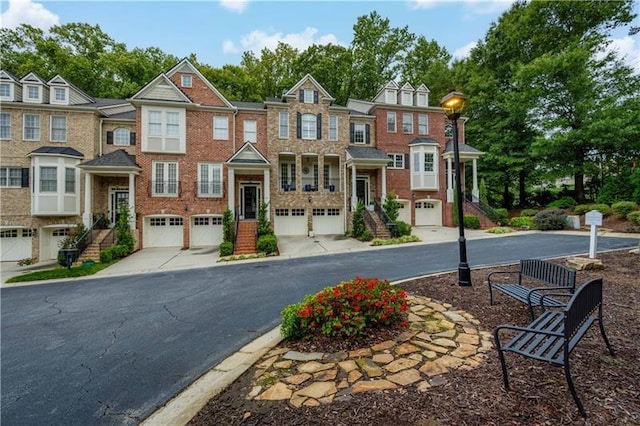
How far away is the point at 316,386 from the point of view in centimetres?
281

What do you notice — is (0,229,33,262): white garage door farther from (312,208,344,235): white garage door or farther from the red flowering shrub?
the red flowering shrub

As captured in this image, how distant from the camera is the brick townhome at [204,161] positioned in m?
15.6

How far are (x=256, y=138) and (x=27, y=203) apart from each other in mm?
13708

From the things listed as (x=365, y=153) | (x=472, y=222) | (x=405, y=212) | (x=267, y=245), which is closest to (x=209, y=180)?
(x=267, y=245)

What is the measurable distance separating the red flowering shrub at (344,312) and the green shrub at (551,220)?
19.2 metres

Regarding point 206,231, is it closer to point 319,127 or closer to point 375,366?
point 319,127

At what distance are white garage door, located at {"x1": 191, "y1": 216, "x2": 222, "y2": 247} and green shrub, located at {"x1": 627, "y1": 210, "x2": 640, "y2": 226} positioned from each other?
80.9ft

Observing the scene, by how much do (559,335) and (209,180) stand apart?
18.0 m

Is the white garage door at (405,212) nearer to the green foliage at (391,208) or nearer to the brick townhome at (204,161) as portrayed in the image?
the brick townhome at (204,161)

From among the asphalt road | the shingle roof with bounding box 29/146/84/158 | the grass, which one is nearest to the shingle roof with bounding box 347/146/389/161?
the asphalt road

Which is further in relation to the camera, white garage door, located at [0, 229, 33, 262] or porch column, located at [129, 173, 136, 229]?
porch column, located at [129, 173, 136, 229]

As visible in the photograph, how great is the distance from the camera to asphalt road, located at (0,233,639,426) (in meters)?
3.05

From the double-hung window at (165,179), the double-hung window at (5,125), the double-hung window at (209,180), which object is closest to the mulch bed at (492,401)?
the double-hung window at (209,180)

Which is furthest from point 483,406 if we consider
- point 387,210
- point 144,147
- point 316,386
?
point 144,147
